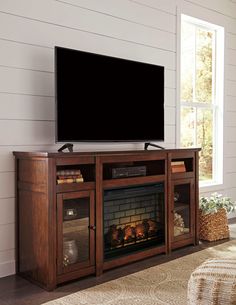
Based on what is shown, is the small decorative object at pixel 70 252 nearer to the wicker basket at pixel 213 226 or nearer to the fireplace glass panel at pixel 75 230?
the fireplace glass panel at pixel 75 230

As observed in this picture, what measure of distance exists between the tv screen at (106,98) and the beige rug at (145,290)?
109 centimetres

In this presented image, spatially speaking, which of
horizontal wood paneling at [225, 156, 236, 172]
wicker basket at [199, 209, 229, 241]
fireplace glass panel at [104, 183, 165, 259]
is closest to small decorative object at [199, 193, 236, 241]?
wicker basket at [199, 209, 229, 241]

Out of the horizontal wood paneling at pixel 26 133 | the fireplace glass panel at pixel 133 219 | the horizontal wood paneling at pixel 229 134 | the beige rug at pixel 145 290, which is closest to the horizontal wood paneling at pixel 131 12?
the horizontal wood paneling at pixel 26 133

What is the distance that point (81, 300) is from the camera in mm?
2404

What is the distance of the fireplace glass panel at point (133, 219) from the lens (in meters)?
2.98

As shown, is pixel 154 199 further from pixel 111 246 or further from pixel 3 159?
pixel 3 159

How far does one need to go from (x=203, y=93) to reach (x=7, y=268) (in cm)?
304

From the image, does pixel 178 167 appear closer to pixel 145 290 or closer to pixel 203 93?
pixel 145 290

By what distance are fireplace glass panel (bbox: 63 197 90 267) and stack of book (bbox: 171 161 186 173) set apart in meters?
1.03

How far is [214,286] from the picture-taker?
1879 mm

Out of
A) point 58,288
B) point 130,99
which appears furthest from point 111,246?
point 130,99

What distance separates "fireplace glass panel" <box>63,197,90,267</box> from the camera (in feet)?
8.82

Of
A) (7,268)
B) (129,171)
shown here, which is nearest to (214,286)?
(129,171)

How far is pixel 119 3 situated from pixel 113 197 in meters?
1.86
